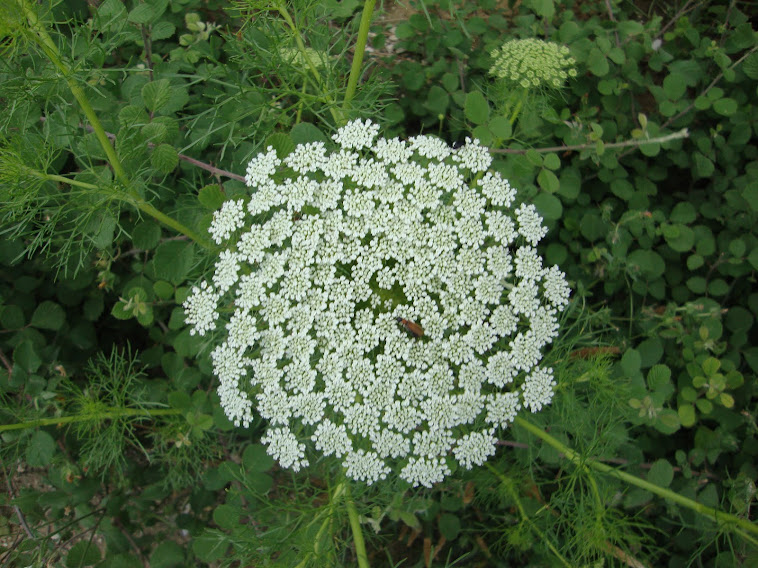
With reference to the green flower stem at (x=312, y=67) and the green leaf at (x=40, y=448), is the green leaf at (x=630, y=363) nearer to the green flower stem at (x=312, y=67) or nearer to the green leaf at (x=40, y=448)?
the green flower stem at (x=312, y=67)

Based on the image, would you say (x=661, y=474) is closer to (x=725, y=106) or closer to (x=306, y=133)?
(x=725, y=106)

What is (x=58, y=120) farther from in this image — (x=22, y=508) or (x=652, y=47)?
(x=652, y=47)

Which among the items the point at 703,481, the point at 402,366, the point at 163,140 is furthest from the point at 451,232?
the point at 703,481

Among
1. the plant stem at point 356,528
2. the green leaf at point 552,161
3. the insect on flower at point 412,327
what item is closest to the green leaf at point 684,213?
the green leaf at point 552,161

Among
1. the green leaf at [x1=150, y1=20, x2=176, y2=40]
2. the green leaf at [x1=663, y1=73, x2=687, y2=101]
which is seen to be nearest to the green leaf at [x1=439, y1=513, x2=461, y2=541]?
the green leaf at [x1=663, y1=73, x2=687, y2=101]

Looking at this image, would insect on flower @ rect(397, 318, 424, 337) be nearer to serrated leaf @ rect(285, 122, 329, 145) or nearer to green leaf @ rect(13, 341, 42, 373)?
serrated leaf @ rect(285, 122, 329, 145)

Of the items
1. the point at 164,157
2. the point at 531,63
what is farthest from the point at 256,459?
the point at 531,63
